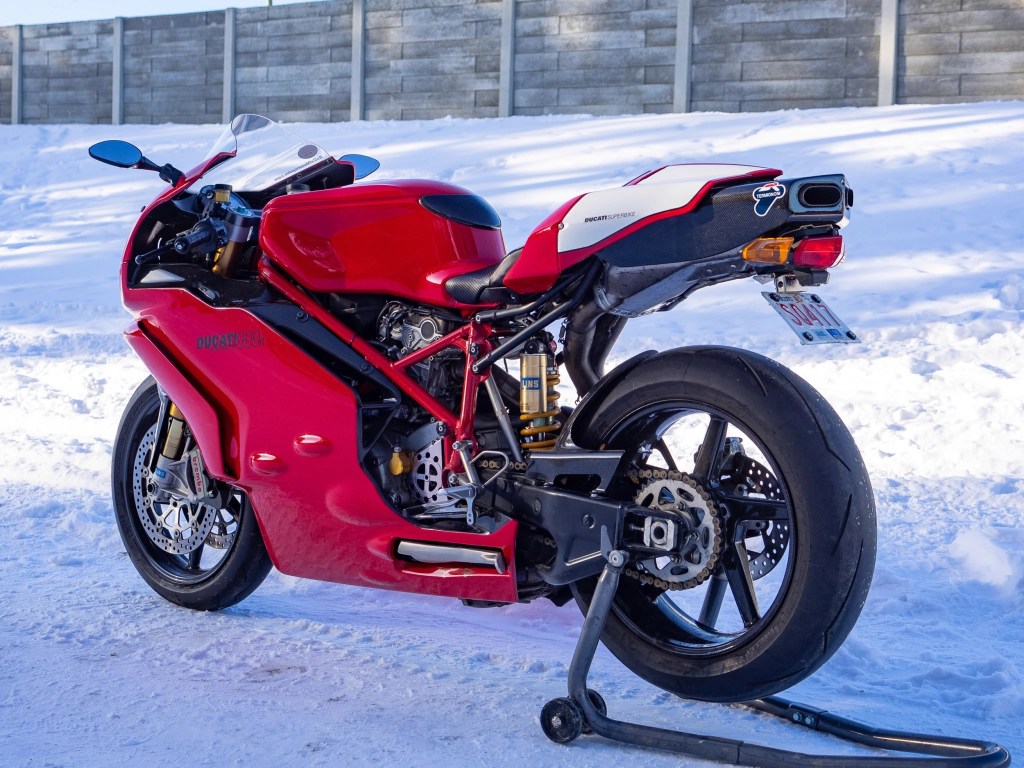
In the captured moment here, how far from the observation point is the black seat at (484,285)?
266 cm

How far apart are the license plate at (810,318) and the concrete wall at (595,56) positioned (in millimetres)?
9386

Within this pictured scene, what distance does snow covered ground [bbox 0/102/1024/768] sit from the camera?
8.11ft

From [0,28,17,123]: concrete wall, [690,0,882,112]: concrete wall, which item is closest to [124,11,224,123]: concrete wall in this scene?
[0,28,17,123]: concrete wall

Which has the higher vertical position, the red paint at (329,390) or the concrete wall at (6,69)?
the concrete wall at (6,69)

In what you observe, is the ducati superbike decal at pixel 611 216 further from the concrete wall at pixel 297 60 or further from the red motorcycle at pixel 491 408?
the concrete wall at pixel 297 60

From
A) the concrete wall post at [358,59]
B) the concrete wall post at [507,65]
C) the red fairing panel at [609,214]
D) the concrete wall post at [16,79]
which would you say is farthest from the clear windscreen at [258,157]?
the concrete wall post at [16,79]

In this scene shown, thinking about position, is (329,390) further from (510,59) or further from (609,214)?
(510,59)

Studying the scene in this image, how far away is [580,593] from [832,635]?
640mm

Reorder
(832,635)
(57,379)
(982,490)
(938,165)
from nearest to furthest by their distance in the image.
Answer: (832,635) < (982,490) < (57,379) < (938,165)

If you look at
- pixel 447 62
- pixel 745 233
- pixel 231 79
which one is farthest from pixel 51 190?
pixel 745 233

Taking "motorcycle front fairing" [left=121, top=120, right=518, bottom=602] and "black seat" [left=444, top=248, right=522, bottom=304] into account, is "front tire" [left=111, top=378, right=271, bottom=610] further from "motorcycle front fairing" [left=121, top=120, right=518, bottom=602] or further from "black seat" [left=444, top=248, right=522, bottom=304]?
"black seat" [left=444, top=248, right=522, bottom=304]

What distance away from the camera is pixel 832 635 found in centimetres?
227

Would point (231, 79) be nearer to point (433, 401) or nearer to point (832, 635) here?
point (433, 401)

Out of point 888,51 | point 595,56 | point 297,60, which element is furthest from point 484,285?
point 297,60
